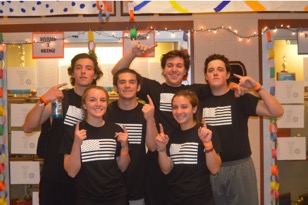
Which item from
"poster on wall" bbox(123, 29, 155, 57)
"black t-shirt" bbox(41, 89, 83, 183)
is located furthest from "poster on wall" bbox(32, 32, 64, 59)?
"black t-shirt" bbox(41, 89, 83, 183)

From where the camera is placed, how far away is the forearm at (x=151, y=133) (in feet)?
8.48

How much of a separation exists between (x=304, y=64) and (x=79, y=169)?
8.65 feet

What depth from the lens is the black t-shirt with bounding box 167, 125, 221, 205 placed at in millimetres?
2441

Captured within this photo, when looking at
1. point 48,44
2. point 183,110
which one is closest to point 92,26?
point 48,44

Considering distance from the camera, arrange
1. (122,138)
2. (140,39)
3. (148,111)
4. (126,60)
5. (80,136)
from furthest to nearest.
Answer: (140,39) → (126,60) → (148,111) → (122,138) → (80,136)

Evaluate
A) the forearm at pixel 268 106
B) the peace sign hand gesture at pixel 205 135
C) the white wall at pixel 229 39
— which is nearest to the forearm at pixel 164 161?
the peace sign hand gesture at pixel 205 135

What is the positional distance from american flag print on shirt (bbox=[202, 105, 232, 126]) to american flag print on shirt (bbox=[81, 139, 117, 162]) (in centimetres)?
77

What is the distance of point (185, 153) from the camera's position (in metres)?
2.49

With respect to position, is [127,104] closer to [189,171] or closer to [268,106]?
[189,171]

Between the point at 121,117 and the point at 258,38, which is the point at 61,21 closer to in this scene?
the point at 121,117

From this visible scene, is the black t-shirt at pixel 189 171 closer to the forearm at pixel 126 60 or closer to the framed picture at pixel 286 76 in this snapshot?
the forearm at pixel 126 60

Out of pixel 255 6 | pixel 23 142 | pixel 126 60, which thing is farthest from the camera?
pixel 23 142

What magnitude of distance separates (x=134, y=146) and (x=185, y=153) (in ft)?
1.21

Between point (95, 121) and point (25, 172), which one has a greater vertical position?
point (95, 121)
